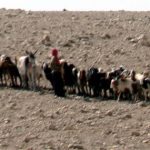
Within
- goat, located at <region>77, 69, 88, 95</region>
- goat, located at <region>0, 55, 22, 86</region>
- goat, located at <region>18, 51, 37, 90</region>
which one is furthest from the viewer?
goat, located at <region>0, 55, 22, 86</region>

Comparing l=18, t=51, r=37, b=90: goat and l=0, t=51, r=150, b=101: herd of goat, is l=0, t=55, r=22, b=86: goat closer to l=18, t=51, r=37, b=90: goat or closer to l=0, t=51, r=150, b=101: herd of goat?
l=0, t=51, r=150, b=101: herd of goat

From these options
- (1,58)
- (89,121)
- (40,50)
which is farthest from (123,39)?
(89,121)

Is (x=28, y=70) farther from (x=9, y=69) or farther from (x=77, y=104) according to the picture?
(x=77, y=104)

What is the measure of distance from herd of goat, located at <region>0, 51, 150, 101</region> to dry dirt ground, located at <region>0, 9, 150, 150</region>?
1.53 feet

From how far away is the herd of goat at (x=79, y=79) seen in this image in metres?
24.8

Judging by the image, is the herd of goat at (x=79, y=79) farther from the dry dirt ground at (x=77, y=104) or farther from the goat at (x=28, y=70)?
the dry dirt ground at (x=77, y=104)

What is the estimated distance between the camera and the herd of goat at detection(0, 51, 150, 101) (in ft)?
81.5

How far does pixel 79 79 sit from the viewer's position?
2572 centimetres

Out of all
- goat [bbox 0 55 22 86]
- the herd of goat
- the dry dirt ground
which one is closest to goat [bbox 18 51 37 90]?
the herd of goat

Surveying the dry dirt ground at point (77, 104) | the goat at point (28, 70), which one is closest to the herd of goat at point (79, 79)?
the goat at point (28, 70)

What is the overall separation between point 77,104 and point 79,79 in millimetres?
1572

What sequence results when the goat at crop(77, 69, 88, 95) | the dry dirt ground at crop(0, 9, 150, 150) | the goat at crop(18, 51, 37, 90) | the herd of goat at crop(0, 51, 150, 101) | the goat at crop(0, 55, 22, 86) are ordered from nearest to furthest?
the dry dirt ground at crop(0, 9, 150, 150) → the herd of goat at crop(0, 51, 150, 101) → the goat at crop(77, 69, 88, 95) → the goat at crop(18, 51, 37, 90) → the goat at crop(0, 55, 22, 86)

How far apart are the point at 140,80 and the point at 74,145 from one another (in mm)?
4313

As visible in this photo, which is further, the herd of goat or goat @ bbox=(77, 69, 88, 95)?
goat @ bbox=(77, 69, 88, 95)
